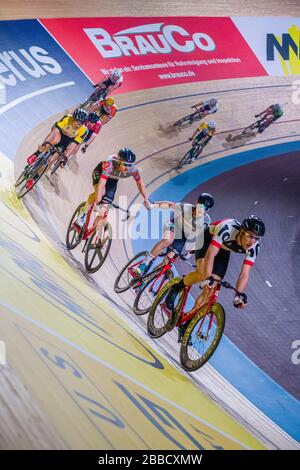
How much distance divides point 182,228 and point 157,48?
153 inches

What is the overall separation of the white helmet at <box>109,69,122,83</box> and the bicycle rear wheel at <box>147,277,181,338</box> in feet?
11.6

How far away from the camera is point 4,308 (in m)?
3.82

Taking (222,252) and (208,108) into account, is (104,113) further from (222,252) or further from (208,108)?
(222,252)

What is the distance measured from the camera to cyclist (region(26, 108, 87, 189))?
6172 millimetres

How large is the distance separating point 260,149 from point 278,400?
15.1 ft

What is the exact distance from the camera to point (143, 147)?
745cm

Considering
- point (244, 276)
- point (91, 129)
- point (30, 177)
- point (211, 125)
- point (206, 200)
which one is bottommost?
point (30, 177)

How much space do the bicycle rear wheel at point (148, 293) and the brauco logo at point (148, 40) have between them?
12.3 feet

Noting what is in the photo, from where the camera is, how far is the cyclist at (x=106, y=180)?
18.4ft

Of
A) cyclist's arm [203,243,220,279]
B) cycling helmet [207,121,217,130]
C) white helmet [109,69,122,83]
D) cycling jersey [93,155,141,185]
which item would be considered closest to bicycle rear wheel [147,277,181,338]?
cyclist's arm [203,243,220,279]

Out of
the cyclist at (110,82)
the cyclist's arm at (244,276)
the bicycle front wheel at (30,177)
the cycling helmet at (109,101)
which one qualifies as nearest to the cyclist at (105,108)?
the cycling helmet at (109,101)

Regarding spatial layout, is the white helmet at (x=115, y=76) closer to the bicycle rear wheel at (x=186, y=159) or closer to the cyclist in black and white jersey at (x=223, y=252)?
the bicycle rear wheel at (x=186, y=159)

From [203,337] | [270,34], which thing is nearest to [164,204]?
[203,337]

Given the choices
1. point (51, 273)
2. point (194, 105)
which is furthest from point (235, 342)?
point (194, 105)
